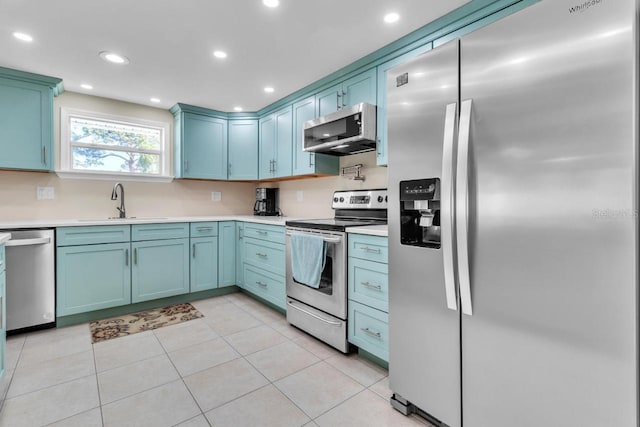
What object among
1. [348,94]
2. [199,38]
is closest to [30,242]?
[199,38]

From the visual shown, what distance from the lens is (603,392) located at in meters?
0.98

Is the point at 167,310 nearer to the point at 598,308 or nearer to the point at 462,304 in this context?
the point at 462,304

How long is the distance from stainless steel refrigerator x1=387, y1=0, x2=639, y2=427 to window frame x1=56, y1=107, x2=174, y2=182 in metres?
3.30

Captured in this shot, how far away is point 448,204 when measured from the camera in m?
1.32

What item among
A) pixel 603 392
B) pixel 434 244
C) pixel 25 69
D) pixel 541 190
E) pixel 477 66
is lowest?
pixel 603 392

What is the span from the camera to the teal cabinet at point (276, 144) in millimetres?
3549

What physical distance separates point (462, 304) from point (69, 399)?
215 centimetres

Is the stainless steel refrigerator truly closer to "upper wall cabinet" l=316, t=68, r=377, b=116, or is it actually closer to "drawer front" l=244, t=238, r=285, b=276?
"upper wall cabinet" l=316, t=68, r=377, b=116

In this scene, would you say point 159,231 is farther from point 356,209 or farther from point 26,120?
point 356,209

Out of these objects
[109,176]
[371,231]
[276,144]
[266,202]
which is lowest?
[371,231]

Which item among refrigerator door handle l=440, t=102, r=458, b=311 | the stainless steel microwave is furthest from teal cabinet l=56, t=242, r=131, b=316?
refrigerator door handle l=440, t=102, r=458, b=311

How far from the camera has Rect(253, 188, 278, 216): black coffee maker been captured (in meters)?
4.19

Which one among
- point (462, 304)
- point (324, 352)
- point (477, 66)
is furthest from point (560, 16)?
point (324, 352)

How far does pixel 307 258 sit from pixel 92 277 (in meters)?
2.05
